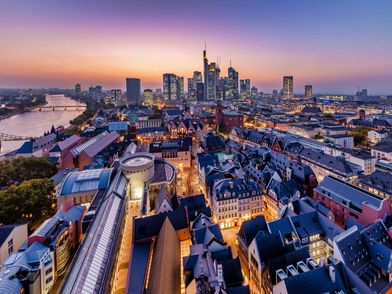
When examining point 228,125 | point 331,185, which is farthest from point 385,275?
point 228,125

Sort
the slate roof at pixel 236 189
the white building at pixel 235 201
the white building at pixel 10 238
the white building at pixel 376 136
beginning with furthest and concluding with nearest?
the white building at pixel 376 136
the slate roof at pixel 236 189
the white building at pixel 235 201
the white building at pixel 10 238

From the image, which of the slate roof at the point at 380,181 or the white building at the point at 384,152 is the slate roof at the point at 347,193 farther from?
Result: the white building at the point at 384,152

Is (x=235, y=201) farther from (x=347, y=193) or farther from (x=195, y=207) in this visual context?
(x=347, y=193)

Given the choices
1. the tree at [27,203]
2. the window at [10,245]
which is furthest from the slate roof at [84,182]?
the window at [10,245]

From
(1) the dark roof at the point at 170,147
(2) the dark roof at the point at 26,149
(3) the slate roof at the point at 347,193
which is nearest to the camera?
(3) the slate roof at the point at 347,193

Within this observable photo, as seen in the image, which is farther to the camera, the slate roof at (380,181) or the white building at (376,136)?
the white building at (376,136)

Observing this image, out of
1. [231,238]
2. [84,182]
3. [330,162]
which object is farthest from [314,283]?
[84,182]

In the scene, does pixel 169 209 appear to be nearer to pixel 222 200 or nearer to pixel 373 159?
pixel 222 200
